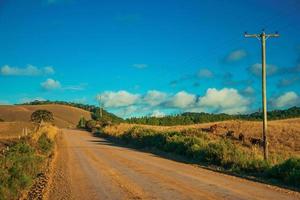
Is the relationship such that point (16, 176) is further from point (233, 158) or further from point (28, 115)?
point (28, 115)

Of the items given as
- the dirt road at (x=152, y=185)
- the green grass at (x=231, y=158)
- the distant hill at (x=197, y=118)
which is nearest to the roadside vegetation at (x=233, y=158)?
the green grass at (x=231, y=158)

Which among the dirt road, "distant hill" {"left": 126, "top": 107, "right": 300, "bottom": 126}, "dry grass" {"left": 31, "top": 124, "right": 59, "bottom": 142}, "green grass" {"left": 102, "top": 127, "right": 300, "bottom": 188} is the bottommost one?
the dirt road

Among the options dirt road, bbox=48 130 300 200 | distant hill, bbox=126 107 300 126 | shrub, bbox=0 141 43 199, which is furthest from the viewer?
distant hill, bbox=126 107 300 126

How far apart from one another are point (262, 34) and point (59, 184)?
1484 centimetres

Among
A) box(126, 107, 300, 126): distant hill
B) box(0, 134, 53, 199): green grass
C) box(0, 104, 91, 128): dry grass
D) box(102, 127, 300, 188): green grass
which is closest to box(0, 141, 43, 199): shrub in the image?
box(0, 134, 53, 199): green grass

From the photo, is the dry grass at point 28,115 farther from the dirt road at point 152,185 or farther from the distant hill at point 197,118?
the dirt road at point 152,185

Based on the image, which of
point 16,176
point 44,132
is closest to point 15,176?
point 16,176

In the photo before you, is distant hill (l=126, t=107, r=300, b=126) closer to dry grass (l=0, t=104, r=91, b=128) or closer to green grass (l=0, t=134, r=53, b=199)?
dry grass (l=0, t=104, r=91, b=128)

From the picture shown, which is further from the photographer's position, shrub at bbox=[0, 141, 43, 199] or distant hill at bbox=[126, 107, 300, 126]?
distant hill at bbox=[126, 107, 300, 126]

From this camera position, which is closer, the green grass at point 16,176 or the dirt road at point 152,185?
the dirt road at point 152,185

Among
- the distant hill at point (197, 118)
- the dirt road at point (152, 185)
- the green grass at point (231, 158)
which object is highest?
the distant hill at point (197, 118)

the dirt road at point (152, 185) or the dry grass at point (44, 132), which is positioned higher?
the dry grass at point (44, 132)

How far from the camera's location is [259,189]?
52.1ft

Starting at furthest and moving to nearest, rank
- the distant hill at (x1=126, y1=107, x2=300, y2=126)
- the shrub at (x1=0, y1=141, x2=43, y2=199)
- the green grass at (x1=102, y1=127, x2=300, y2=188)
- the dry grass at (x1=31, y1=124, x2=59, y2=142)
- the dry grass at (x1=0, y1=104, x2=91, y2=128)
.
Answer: the dry grass at (x1=0, y1=104, x2=91, y2=128), the distant hill at (x1=126, y1=107, x2=300, y2=126), the dry grass at (x1=31, y1=124, x2=59, y2=142), the green grass at (x1=102, y1=127, x2=300, y2=188), the shrub at (x1=0, y1=141, x2=43, y2=199)
